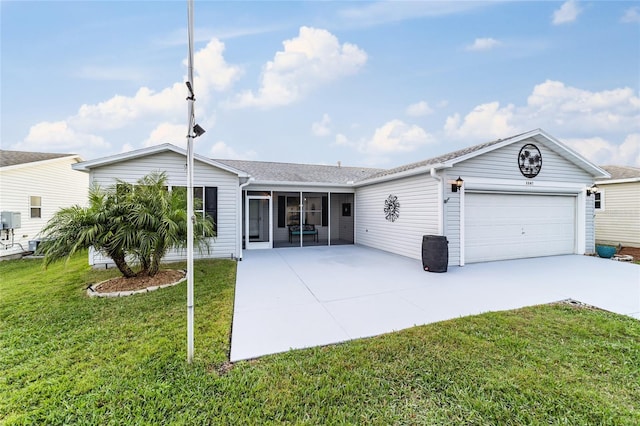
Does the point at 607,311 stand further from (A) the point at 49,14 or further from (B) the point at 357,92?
(A) the point at 49,14

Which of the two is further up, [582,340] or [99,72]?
[99,72]

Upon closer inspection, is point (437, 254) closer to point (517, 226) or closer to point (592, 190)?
point (517, 226)

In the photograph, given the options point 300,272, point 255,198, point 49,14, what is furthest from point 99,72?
point 300,272

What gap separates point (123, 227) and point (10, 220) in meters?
8.33

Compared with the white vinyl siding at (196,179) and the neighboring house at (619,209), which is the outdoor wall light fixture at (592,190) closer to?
the neighboring house at (619,209)

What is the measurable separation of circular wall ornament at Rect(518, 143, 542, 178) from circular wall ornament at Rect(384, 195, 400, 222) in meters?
3.97

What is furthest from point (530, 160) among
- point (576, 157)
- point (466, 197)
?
point (466, 197)

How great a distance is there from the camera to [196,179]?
329 inches

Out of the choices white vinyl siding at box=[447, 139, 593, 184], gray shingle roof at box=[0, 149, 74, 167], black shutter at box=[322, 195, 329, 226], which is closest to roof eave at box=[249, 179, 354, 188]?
black shutter at box=[322, 195, 329, 226]

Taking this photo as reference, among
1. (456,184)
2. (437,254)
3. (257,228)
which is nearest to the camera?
(437,254)

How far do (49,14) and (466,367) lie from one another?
1291 cm

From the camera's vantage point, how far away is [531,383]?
244cm

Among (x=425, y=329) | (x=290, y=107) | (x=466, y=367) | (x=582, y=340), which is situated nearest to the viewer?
(x=466, y=367)

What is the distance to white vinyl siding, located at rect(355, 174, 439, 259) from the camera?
7.78m
